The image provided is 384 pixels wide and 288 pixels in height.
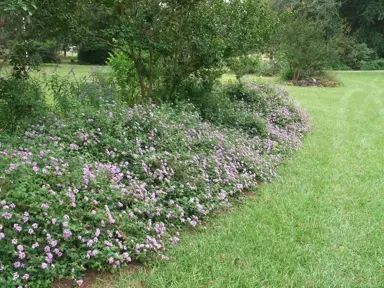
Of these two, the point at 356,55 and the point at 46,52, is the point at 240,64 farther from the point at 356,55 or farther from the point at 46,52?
the point at 356,55

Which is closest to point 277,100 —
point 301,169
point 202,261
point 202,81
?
point 202,81

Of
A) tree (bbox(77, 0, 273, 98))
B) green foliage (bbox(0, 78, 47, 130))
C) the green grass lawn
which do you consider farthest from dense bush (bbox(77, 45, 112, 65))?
the green grass lawn

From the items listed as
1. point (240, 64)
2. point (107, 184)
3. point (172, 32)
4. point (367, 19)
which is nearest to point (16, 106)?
point (107, 184)

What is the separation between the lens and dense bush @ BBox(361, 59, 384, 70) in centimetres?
3183

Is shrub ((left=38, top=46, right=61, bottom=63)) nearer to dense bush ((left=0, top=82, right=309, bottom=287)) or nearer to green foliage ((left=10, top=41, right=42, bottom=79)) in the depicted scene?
green foliage ((left=10, top=41, right=42, bottom=79))

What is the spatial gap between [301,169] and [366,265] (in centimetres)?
239

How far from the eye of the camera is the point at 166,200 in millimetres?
3479

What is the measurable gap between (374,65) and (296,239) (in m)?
33.4

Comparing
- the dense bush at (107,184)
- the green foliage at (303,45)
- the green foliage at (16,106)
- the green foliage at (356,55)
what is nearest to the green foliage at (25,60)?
the green foliage at (16,106)

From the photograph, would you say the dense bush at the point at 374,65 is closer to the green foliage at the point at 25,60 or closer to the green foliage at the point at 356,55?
the green foliage at the point at 356,55

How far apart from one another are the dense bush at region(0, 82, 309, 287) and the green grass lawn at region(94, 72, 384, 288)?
0.20 metres

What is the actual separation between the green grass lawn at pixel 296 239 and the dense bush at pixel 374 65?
29.4 metres

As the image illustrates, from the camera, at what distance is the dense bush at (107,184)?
7.96ft

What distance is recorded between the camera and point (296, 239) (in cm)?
328
